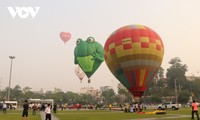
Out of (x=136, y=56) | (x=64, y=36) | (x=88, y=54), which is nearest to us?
(x=136, y=56)

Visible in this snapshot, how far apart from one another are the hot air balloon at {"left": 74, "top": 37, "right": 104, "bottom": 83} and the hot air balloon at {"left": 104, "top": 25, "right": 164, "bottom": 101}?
2772 cm

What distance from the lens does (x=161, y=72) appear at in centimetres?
14962

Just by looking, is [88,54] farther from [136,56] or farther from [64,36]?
[136,56]

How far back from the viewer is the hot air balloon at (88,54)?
246ft

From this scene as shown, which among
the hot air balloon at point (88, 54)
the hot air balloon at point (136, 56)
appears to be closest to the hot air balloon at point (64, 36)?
the hot air balloon at point (88, 54)

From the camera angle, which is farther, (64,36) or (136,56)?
(64,36)

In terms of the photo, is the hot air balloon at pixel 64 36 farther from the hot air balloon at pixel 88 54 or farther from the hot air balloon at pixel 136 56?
the hot air balloon at pixel 136 56

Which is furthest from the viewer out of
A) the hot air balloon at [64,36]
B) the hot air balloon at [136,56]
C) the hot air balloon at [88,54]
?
the hot air balloon at [64,36]

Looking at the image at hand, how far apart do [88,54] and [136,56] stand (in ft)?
103

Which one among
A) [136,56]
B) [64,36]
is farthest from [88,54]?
[136,56]

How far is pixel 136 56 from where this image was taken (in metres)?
44.8

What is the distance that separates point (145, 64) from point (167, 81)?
330 feet

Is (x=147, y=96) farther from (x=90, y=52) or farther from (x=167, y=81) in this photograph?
(x=90, y=52)

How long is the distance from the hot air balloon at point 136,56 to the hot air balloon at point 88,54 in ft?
91.0
